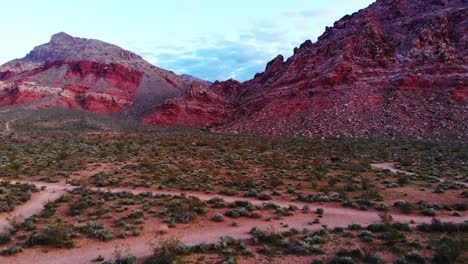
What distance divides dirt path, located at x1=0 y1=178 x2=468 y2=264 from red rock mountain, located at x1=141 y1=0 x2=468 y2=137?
32759mm

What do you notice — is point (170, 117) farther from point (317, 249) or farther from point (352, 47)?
point (317, 249)

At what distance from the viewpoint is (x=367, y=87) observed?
55.0 meters

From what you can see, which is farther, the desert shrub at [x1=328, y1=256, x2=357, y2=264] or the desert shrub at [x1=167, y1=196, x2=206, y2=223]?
the desert shrub at [x1=167, y1=196, x2=206, y2=223]

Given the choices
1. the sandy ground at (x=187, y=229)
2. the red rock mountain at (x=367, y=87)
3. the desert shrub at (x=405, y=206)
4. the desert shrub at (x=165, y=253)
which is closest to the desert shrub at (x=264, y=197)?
the sandy ground at (x=187, y=229)

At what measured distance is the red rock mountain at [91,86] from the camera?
2960 inches

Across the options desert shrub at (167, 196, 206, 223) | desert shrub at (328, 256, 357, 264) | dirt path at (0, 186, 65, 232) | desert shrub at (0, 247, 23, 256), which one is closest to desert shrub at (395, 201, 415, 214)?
desert shrub at (328, 256, 357, 264)

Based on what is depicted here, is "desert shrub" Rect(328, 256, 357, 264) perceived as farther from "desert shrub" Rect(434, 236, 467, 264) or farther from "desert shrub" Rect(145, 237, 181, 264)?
"desert shrub" Rect(145, 237, 181, 264)

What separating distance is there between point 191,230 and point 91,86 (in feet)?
247

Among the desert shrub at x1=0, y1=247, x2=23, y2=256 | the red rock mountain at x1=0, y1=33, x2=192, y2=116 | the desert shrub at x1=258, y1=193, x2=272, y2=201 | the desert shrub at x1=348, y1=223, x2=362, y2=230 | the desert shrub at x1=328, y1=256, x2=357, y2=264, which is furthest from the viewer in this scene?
the red rock mountain at x1=0, y1=33, x2=192, y2=116

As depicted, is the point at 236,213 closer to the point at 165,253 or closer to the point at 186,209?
the point at 186,209

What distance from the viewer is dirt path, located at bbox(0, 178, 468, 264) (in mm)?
11273

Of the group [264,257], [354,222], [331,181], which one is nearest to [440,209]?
[354,222]

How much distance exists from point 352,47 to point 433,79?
Answer: 13718 millimetres

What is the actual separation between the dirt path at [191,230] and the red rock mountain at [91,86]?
6148 cm
